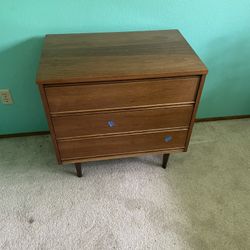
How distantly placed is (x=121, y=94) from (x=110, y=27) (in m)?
0.50

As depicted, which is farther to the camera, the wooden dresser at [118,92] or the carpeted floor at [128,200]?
the carpeted floor at [128,200]

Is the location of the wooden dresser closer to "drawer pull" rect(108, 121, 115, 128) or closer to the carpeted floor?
"drawer pull" rect(108, 121, 115, 128)

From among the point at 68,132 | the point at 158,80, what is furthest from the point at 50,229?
the point at 158,80

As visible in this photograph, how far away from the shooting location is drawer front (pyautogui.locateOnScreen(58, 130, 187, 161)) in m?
1.17

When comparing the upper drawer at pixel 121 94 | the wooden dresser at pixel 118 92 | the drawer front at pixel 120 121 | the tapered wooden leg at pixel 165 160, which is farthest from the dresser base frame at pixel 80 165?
the upper drawer at pixel 121 94

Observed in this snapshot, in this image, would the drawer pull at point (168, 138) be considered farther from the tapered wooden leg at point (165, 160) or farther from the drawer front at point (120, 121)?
the tapered wooden leg at point (165, 160)

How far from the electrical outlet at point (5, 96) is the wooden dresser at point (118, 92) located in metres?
0.48

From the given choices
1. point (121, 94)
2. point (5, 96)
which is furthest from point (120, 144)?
point (5, 96)

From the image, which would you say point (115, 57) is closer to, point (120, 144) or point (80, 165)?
point (120, 144)

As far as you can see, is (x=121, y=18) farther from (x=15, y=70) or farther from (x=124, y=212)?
(x=124, y=212)

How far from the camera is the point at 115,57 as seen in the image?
104cm

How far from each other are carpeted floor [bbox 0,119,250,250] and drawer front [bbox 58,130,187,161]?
0.88 ft

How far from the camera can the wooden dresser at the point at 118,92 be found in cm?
95

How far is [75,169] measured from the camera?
149 cm
